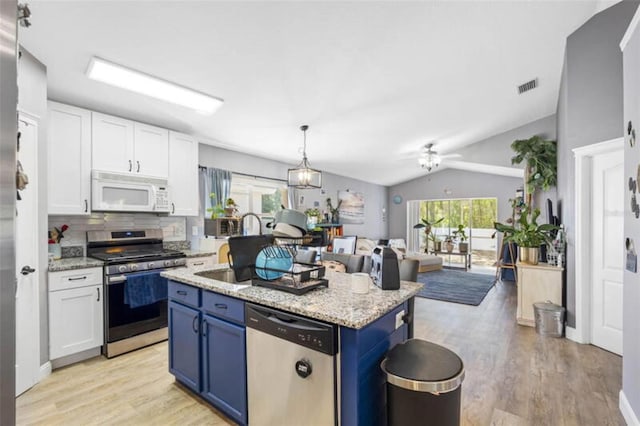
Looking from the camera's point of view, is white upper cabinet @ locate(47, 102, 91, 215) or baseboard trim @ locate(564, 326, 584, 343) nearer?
white upper cabinet @ locate(47, 102, 91, 215)

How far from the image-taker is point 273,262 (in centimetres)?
190

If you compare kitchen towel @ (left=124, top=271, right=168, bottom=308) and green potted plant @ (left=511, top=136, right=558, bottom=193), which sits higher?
green potted plant @ (left=511, top=136, right=558, bottom=193)

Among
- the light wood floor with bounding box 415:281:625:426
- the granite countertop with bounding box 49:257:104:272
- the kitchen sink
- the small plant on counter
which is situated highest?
the small plant on counter

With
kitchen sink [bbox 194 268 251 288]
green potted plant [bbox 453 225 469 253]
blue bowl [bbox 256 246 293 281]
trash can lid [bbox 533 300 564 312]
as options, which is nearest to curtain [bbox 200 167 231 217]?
kitchen sink [bbox 194 268 251 288]

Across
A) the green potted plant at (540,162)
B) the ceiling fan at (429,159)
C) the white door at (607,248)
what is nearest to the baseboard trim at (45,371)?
the white door at (607,248)

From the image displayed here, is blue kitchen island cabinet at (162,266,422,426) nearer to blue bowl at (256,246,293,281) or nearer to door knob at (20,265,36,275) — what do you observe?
blue bowl at (256,246,293,281)

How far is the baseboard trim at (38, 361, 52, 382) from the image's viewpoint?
248 centimetres

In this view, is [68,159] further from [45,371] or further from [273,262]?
[273,262]

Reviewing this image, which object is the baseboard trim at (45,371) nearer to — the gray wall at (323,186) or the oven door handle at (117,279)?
the oven door handle at (117,279)

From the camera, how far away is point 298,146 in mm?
5133

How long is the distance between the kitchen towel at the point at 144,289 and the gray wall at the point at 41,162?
23.7 inches

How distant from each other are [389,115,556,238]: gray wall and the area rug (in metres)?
2.08

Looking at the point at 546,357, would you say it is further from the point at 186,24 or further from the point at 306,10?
the point at 186,24

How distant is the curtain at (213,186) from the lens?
4453 millimetres
